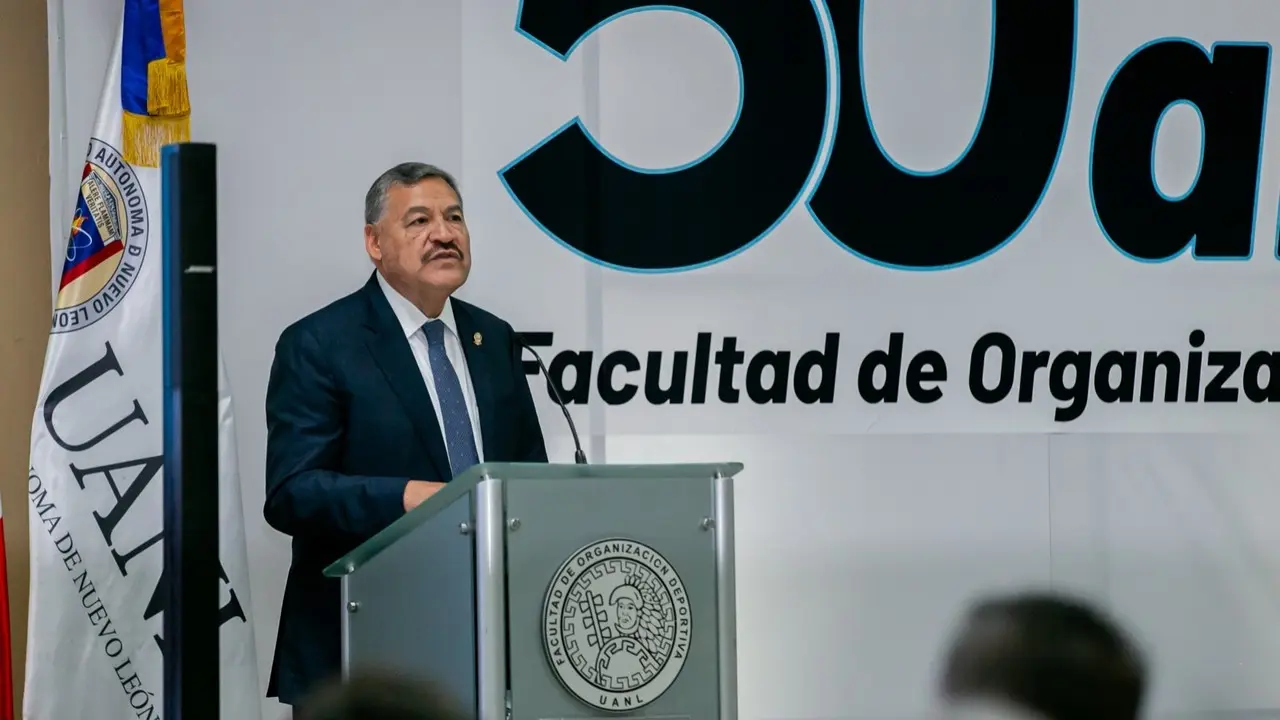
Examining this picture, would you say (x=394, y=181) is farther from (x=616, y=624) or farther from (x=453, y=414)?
(x=616, y=624)

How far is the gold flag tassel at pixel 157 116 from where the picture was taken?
390 centimetres

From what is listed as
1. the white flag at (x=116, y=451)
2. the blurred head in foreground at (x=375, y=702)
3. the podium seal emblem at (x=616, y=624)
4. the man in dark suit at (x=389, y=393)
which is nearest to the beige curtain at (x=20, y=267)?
the white flag at (x=116, y=451)

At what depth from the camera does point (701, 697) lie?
91.5 inches

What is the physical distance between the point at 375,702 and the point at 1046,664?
0.77m

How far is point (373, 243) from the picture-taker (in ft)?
12.5

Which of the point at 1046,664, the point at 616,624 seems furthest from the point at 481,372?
the point at 1046,664

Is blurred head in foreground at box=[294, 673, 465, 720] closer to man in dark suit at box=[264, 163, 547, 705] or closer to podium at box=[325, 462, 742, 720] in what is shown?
podium at box=[325, 462, 742, 720]

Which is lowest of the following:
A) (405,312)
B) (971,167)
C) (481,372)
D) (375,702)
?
(375,702)

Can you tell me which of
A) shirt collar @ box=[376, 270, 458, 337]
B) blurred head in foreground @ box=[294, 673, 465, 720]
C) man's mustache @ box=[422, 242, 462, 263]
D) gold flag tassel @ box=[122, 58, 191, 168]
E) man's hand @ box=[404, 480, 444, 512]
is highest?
gold flag tassel @ box=[122, 58, 191, 168]

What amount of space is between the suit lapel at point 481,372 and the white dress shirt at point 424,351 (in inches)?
0.4

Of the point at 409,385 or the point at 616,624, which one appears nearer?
the point at 616,624

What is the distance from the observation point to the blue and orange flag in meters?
3.91

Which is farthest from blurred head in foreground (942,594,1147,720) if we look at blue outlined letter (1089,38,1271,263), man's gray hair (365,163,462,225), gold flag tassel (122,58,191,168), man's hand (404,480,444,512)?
blue outlined letter (1089,38,1271,263)

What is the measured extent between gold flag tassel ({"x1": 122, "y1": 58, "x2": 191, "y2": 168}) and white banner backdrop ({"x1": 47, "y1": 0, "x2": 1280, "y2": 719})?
0.19 metres
